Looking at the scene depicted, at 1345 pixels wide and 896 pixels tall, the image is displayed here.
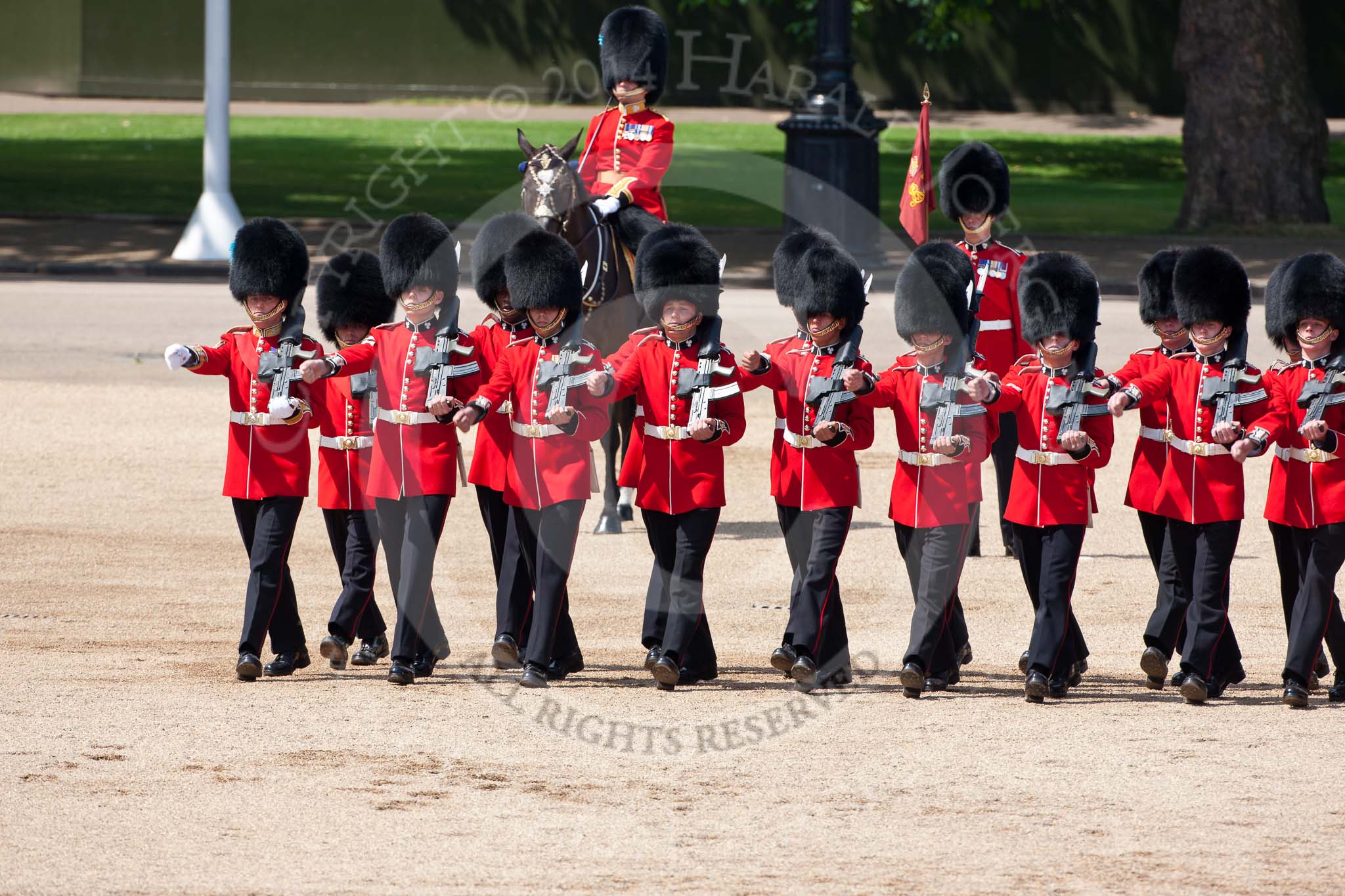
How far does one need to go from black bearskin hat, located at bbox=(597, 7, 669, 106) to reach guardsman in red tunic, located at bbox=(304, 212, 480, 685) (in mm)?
3716

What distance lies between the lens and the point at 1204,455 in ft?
20.9

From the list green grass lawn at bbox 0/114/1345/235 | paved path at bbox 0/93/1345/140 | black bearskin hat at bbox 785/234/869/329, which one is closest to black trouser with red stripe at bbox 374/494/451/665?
black bearskin hat at bbox 785/234/869/329

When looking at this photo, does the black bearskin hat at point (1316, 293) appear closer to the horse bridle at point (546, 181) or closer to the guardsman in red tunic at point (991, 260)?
the guardsman in red tunic at point (991, 260)

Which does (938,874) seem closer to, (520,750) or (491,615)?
(520,750)

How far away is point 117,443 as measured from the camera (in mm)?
10695

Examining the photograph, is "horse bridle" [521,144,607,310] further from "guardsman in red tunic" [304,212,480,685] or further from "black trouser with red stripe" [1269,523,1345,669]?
"black trouser with red stripe" [1269,523,1345,669]

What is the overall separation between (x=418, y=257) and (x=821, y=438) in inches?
59.9

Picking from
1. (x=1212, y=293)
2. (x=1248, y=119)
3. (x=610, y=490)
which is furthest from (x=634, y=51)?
(x=1248, y=119)

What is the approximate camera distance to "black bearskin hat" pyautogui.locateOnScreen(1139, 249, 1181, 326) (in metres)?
6.89

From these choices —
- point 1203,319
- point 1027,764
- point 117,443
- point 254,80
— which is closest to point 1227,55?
point 117,443

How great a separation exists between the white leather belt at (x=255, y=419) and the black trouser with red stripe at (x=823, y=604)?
1712 millimetres

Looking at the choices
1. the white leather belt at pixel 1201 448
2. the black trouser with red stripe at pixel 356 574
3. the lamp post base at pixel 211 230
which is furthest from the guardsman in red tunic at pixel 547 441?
the lamp post base at pixel 211 230

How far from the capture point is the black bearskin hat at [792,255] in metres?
6.80

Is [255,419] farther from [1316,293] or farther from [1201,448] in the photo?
[1316,293]
